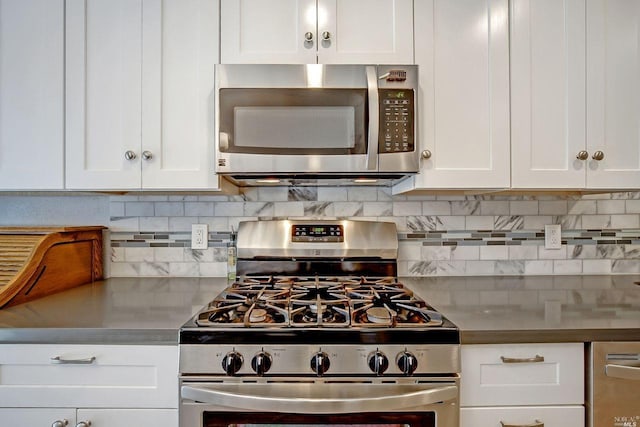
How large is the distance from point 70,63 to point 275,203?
→ 3.17ft

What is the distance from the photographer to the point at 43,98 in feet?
4.99

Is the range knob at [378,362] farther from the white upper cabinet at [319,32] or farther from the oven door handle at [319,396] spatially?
the white upper cabinet at [319,32]

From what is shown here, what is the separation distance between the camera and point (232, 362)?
1.07m

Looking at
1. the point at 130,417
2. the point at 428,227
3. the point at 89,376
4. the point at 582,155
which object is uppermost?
the point at 582,155

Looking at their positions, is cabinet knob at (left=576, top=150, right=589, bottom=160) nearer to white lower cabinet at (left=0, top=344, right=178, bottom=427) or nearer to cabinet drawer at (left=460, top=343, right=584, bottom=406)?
cabinet drawer at (left=460, top=343, right=584, bottom=406)

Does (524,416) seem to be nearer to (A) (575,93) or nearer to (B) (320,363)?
(B) (320,363)

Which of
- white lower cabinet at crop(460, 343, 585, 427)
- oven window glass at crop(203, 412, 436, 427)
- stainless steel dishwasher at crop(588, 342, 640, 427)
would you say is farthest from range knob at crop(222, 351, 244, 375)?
stainless steel dishwasher at crop(588, 342, 640, 427)

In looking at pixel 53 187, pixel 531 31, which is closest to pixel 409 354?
pixel 531 31

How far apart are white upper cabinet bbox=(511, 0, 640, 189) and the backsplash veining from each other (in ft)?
1.17

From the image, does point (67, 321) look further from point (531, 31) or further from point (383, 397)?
point (531, 31)

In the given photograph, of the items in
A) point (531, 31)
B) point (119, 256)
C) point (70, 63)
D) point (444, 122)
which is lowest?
point (119, 256)

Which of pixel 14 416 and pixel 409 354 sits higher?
pixel 409 354

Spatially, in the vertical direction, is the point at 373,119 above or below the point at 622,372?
above

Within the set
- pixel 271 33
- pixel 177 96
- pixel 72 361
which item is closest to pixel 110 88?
pixel 177 96
